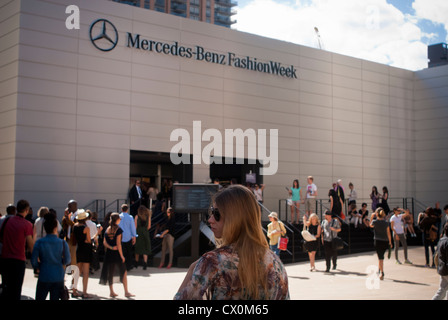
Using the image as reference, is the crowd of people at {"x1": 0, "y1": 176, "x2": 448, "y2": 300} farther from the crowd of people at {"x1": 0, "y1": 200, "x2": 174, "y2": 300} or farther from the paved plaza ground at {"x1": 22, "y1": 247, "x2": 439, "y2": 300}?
the paved plaza ground at {"x1": 22, "y1": 247, "x2": 439, "y2": 300}

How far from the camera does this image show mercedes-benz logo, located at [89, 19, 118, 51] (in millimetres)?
22016

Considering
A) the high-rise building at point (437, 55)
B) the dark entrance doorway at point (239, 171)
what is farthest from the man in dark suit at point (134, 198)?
the high-rise building at point (437, 55)

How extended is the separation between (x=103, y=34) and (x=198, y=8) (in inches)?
3315

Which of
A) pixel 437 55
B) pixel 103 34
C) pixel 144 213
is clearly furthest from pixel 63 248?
pixel 437 55

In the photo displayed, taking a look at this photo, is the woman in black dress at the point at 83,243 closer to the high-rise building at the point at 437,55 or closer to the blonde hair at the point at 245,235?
the blonde hair at the point at 245,235

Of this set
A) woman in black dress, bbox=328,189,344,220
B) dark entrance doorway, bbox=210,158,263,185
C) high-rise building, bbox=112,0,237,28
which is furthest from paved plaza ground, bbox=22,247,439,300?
high-rise building, bbox=112,0,237,28

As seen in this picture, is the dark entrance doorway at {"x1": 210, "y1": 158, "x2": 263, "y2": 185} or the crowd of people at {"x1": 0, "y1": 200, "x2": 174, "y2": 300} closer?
the crowd of people at {"x1": 0, "y1": 200, "x2": 174, "y2": 300}

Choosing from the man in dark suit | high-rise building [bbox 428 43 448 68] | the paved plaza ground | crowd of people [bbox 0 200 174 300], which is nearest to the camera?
crowd of people [bbox 0 200 174 300]

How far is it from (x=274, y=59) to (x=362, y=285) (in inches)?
652

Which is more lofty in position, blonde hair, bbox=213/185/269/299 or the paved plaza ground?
blonde hair, bbox=213/185/269/299

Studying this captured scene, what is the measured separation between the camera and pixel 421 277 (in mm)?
14812

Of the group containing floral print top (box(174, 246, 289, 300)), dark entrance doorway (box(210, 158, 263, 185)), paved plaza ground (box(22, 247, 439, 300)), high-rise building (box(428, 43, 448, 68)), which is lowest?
paved plaza ground (box(22, 247, 439, 300))

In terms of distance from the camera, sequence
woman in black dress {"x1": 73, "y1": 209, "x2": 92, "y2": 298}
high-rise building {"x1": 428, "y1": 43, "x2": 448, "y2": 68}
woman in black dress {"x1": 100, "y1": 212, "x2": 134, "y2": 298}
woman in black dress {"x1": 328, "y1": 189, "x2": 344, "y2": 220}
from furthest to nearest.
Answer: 1. high-rise building {"x1": 428, "y1": 43, "x2": 448, "y2": 68}
2. woman in black dress {"x1": 328, "y1": 189, "x2": 344, "y2": 220}
3. woman in black dress {"x1": 73, "y1": 209, "x2": 92, "y2": 298}
4. woman in black dress {"x1": 100, "y1": 212, "x2": 134, "y2": 298}
